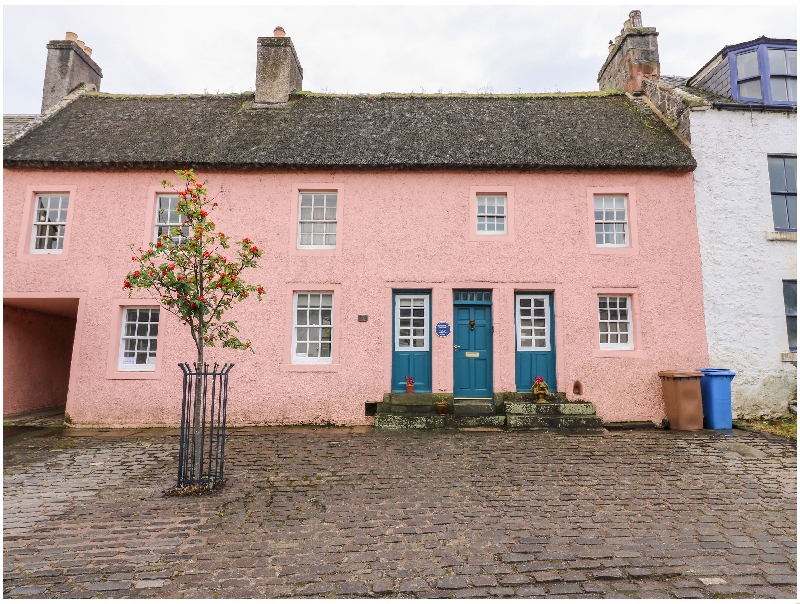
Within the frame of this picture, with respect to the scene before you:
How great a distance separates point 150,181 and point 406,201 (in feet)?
20.3

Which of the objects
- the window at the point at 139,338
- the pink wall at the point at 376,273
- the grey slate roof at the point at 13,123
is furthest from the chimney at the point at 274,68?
the window at the point at 139,338

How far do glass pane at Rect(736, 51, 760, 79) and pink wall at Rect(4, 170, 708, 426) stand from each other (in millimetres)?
3500

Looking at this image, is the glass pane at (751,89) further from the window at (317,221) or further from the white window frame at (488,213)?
the window at (317,221)

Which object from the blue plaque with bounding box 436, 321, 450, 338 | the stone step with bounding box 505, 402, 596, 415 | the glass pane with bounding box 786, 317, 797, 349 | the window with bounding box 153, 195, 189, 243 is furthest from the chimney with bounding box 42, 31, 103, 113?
the glass pane with bounding box 786, 317, 797, 349

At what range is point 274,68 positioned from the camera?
13.2 metres

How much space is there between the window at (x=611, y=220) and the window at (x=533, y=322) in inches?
81.7

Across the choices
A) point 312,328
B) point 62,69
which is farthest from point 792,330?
point 62,69

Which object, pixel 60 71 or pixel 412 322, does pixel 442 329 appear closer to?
pixel 412 322

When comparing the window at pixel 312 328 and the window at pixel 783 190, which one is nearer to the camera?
the window at pixel 312 328

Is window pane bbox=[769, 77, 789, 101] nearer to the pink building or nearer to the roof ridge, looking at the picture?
the pink building

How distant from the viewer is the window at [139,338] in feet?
35.3

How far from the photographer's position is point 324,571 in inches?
164

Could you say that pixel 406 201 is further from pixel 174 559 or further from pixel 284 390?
pixel 174 559

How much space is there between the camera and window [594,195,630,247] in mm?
11133
